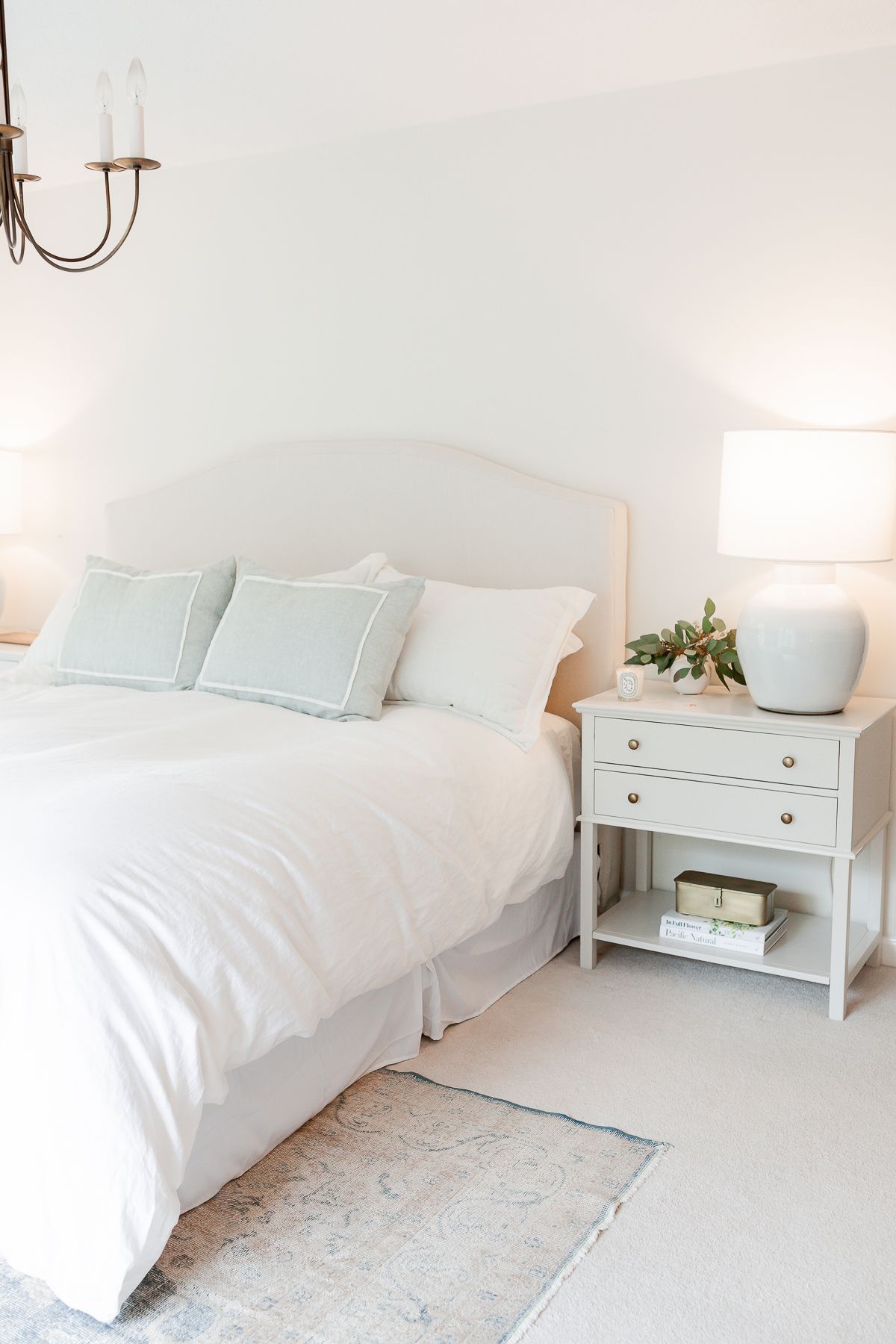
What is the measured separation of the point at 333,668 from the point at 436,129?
1700 millimetres

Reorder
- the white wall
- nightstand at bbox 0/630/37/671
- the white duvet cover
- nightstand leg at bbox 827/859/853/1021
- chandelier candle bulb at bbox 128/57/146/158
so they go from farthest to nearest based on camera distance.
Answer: nightstand at bbox 0/630/37/671
the white wall
nightstand leg at bbox 827/859/853/1021
chandelier candle bulb at bbox 128/57/146/158
the white duvet cover

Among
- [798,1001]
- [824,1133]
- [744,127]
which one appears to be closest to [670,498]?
[744,127]

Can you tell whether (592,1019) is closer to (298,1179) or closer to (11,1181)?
(298,1179)

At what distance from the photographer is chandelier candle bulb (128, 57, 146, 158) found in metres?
2.02

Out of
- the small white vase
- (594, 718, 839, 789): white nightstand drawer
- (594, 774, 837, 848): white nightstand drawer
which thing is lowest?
(594, 774, 837, 848): white nightstand drawer

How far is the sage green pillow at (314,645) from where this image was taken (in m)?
2.77

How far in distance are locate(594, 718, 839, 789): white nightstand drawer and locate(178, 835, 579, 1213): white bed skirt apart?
426 mm

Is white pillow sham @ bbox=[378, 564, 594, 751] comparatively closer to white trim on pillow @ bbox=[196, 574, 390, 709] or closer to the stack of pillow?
the stack of pillow

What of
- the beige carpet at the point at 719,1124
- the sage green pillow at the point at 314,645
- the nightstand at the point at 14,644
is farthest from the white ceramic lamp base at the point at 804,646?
the nightstand at the point at 14,644

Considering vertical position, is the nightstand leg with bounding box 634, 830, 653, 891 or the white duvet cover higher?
the white duvet cover

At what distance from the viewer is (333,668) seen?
278 centimetres

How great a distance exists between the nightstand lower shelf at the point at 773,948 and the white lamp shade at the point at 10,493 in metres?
2.59

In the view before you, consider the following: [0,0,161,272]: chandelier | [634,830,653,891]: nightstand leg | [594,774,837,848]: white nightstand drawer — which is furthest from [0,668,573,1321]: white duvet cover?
[0,0,161,272]: chandelier

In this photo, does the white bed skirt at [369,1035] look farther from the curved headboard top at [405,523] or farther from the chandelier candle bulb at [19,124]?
the chandelier candle bulb at [19,124]
